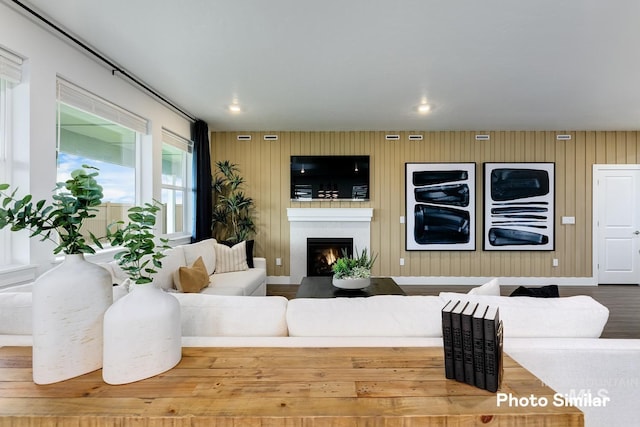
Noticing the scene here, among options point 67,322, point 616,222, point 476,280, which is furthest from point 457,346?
point 616,222

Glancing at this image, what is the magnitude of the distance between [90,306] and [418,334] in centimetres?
120

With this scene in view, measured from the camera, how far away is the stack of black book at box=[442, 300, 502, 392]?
2.79 ft

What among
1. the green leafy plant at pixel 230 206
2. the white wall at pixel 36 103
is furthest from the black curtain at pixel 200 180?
the white wall at pixel 36 103

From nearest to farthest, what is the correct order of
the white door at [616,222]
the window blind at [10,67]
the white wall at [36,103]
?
the window blind at [10,67]
the white wall at [36,103]
the white door at [616,222]

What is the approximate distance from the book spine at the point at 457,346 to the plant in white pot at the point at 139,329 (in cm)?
85

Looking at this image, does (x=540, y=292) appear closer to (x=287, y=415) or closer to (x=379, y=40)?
(x=287, y=415)

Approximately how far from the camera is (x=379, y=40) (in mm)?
2379

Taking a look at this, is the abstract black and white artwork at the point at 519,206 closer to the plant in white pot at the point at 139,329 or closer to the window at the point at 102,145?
the window at the point at 102,145

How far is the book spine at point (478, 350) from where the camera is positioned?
859 mm

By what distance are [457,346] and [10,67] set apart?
3.02 m

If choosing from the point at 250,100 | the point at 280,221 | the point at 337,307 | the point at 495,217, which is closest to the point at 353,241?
the point at 280,221

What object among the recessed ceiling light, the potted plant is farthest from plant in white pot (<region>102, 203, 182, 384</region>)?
the recessed ceiling light

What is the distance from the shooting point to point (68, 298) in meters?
0.90

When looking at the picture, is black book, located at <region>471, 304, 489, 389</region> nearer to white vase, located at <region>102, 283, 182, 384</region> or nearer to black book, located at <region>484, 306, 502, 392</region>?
black book, located at <region>484, 306, 502, 392</region>
